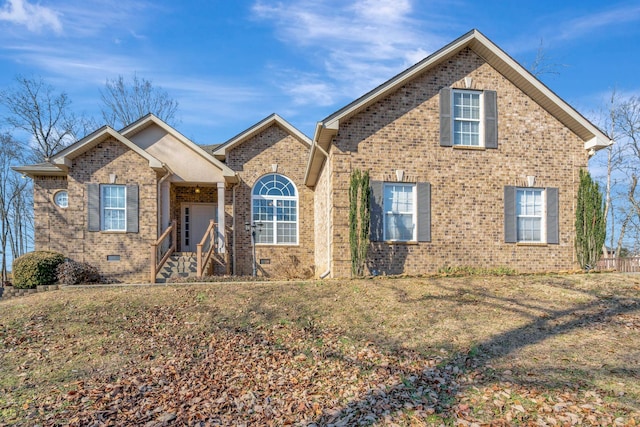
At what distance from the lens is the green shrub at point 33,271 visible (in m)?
12.9

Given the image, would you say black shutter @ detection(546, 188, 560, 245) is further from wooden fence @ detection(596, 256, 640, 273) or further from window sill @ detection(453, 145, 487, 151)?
wooden fence @ detection(596, 256, 640, 273)

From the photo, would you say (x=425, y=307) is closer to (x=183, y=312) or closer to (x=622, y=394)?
(x=622, y=394)

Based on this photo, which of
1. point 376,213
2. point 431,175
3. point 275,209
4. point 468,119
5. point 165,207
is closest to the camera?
point 376,213

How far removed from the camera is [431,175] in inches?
493

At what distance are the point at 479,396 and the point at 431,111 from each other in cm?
899

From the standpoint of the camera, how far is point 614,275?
11547 millimetres

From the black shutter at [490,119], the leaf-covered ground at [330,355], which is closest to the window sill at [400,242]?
the leaf-covered ground at [330,355]

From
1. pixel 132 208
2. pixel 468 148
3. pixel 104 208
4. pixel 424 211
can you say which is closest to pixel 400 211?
pixel 424 211

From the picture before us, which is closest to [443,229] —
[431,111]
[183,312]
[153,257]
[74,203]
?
[431,111]

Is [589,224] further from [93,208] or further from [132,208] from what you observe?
[93,208]

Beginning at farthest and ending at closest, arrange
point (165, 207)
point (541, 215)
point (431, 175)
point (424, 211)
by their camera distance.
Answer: point (165, 207), point (541, 215), point (431, 175), point (424, 211)

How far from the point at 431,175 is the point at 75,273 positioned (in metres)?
10.9

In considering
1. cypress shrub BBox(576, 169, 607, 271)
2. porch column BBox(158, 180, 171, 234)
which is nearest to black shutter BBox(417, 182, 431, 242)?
cypress shrub BBox(576, 169, 607, 271)

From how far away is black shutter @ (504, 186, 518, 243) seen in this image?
12680 mm
